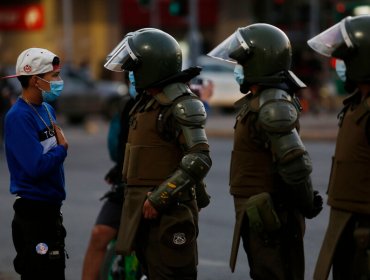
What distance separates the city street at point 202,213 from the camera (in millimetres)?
9523

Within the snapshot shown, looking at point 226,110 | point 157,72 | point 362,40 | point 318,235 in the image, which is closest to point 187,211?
point 157,72

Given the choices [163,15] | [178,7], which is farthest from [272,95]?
[163,15]

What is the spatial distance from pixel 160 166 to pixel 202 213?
21.4 ft

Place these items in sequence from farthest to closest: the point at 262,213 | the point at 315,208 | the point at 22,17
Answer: the point at 22,17 → the point at 315,208 → the point at 262,213

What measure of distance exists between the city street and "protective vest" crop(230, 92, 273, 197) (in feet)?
10.0

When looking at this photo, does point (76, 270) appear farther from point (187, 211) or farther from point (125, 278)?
point (187, 211)

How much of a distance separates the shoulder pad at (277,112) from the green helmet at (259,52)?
0.19m

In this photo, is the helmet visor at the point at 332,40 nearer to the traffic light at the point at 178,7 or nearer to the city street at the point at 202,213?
the city street at the point at 202,213

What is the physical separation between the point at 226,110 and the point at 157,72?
28.2 m

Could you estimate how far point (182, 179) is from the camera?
575cm

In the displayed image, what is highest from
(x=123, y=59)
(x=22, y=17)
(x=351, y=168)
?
(x=123, y=59)

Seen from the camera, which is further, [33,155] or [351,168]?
[33,155]

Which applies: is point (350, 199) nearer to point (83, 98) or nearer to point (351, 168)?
point (351, 168)

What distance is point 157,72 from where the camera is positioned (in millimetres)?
6023
